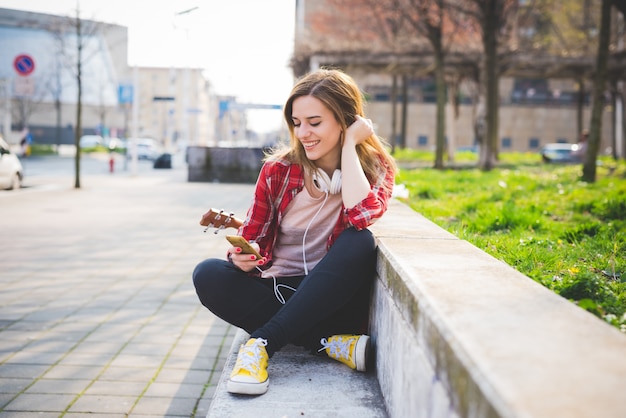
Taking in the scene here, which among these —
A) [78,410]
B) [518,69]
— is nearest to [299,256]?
[78,410]

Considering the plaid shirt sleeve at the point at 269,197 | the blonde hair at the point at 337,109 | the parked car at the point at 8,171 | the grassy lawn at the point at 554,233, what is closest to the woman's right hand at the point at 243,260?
the plaid shirt sleeve at the point at 269,197

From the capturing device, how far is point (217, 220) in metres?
3.32

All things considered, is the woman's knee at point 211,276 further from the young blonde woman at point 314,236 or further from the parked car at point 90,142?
the parked car at point 90,142

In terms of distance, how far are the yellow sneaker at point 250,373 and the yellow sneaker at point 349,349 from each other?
0.37 m

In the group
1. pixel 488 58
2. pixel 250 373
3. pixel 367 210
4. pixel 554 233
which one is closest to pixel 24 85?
pixel 488 58

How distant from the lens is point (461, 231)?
454 cm

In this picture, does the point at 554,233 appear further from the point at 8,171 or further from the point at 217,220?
the point at 8,171

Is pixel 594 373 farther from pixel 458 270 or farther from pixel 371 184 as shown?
pixel 371 184

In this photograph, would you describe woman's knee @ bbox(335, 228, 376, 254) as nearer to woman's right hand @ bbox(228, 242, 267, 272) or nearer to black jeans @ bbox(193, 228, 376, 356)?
black jeans @ bbox(193, 228, 376, 356)


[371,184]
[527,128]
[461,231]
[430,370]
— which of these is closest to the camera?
[430,370]

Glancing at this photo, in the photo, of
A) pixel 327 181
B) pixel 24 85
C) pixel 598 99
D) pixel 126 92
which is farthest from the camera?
pixel 126 92

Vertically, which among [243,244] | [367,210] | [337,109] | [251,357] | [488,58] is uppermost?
[488,58]

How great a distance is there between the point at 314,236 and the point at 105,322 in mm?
2247

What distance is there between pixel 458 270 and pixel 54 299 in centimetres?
408
